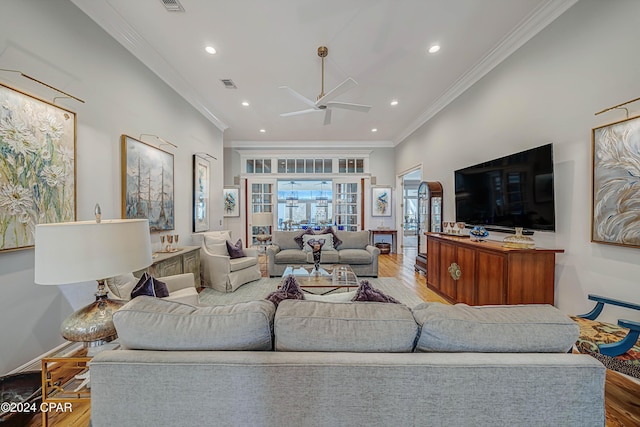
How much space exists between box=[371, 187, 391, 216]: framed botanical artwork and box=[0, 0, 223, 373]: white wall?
207 inches

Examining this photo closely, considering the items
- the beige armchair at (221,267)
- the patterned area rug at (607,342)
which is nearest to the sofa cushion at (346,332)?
the patterned area rug at (607,342)

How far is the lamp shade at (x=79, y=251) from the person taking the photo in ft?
3.30

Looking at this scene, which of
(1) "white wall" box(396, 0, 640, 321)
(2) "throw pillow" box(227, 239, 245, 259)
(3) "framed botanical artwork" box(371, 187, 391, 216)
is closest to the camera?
(1) "white wall" box(396, 0, 640, 321)

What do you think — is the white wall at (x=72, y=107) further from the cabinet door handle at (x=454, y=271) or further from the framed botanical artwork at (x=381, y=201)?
the framed botanical artwork at (x=381, y=201)

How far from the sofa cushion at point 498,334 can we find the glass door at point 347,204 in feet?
19.8

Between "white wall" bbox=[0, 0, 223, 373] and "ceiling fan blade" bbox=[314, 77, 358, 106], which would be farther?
"ceiling fan blade" bbox=[314, 77, 358, 106]

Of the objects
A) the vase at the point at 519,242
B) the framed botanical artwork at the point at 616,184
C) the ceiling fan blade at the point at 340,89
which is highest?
the ceiling fan blade at the point at 340,89

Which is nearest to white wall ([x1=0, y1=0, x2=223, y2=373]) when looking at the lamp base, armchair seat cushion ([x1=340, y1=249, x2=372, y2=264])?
the lamp base

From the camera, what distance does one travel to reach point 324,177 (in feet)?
22.9

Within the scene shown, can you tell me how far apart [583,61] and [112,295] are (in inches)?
168

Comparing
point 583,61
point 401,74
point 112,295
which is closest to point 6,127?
point 112,295

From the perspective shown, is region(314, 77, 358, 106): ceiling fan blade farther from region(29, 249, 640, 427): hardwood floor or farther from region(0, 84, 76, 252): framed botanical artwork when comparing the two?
region(29, 249, 640, 427): hardwood floor

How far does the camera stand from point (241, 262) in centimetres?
407

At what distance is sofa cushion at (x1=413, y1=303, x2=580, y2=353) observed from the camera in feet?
3.12
